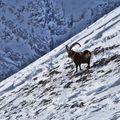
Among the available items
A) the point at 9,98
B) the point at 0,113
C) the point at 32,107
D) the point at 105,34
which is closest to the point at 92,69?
the point at 32,107

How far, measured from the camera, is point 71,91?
19984mm

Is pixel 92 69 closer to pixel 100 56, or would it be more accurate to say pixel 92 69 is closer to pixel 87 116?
pixel 100 56

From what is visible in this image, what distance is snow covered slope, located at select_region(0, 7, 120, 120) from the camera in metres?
15.9

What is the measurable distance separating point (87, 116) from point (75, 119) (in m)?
0.50

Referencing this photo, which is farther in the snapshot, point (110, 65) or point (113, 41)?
point (113, 41)

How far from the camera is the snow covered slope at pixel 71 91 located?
15.9 m

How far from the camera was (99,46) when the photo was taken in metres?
26.6

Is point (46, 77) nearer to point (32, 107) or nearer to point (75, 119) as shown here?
point (32, 107)

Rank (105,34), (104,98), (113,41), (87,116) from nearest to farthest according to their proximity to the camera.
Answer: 1. (87,116)
2. (104,98)
3. (113,41)
4. (105,34)

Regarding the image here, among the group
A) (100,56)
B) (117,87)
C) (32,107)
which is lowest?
(117,87)

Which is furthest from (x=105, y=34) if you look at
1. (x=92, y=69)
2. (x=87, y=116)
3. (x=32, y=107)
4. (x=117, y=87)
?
(x=87, y=116)

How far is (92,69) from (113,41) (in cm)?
457

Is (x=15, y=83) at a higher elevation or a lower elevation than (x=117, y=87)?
higher

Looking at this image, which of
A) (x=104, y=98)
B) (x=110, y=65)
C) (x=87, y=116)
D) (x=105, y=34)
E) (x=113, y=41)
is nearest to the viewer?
(x=87, y=116)
